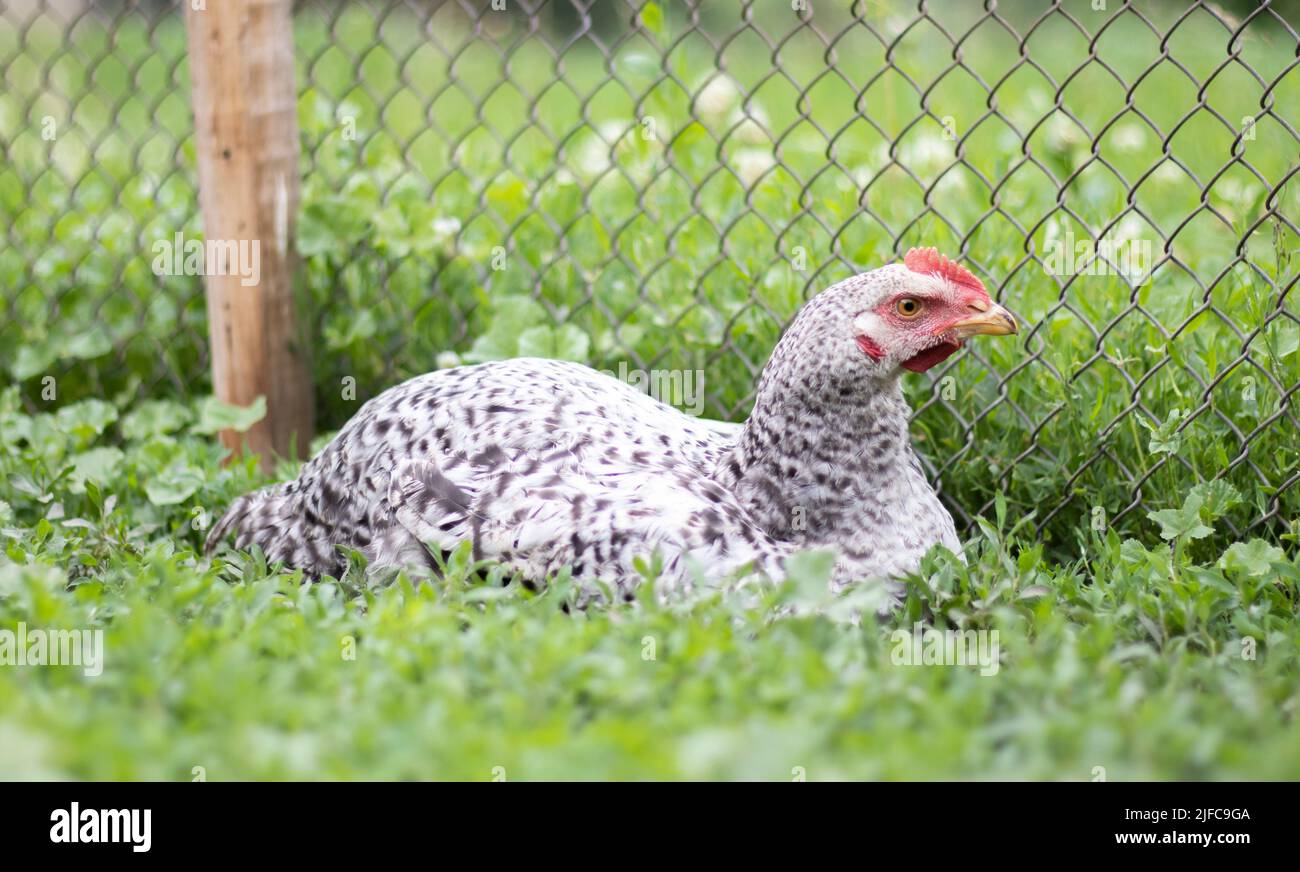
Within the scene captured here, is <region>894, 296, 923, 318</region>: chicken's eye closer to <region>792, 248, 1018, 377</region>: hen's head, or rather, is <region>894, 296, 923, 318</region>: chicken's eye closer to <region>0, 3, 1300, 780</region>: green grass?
<region>792, 248, 1018, 377</region>: hen's head

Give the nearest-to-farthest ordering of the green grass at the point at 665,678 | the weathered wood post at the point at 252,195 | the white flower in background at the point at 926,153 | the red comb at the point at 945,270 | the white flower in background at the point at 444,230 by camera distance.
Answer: the green grass at the point at 665,678
the red comb at the point at 945,270
the weathered wood post at the point at 252,195
the white flower in background at the point at 444,230
the white flower in background at the point at 926,153

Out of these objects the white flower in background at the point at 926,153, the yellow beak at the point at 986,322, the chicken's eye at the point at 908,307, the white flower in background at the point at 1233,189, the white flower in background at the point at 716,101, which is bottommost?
the yellow beak at the point at 986,322

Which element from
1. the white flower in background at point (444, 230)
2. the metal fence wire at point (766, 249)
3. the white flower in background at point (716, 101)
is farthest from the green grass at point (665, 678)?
the white flower in background at point (716, 101)

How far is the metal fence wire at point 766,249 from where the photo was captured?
3166 millimetres

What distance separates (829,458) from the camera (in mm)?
2793

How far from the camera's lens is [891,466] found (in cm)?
282

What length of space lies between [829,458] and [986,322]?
456 mm

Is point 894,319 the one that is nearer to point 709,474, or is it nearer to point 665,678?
point 709,474

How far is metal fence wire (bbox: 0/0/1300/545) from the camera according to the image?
3.17 m

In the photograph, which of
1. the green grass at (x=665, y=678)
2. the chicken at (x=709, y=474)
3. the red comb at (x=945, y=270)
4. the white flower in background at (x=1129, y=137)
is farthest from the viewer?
the white flower in background at (x=1129, y=137)

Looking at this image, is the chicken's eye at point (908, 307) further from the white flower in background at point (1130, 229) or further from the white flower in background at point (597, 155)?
the white flower in background at point (597, 155)

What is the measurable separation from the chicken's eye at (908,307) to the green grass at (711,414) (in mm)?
525

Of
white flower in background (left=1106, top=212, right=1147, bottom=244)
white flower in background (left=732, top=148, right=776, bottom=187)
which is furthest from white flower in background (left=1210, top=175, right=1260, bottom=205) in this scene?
white flower in background (left=732, top=148, right=776, bottom=187)

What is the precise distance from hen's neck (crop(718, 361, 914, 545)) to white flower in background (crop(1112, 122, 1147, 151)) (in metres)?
2.74
